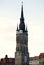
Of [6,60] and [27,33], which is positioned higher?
[27,33]

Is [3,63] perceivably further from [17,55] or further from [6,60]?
[17,55]

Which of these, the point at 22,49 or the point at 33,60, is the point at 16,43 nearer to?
the point at 22,49

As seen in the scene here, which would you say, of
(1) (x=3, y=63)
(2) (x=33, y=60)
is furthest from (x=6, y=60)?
(2) (x=33, y=60)

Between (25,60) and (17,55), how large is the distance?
6.86 feet

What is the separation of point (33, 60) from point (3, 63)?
8321 millimetres

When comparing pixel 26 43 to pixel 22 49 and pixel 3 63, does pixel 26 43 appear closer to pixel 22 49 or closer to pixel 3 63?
pixel 22 49

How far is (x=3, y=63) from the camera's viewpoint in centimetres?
6869

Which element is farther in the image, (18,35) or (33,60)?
(33,60)

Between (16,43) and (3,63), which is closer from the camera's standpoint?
(16,43)

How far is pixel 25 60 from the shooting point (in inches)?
2274

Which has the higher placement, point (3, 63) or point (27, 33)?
point (27, 33)

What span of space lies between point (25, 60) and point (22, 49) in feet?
8.25

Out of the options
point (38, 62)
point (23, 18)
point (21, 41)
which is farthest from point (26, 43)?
point (38, 62)

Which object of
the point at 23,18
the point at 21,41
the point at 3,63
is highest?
the point at 23,18
